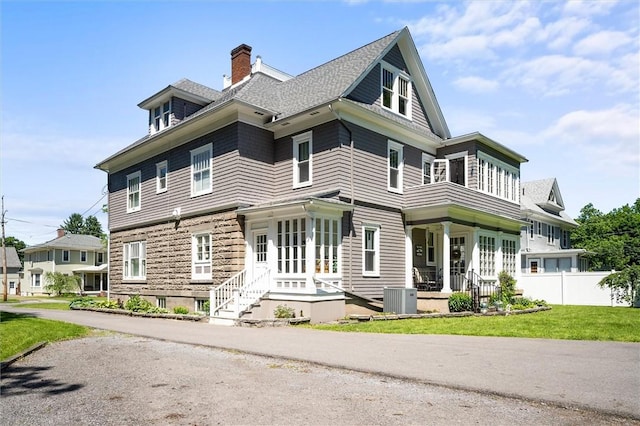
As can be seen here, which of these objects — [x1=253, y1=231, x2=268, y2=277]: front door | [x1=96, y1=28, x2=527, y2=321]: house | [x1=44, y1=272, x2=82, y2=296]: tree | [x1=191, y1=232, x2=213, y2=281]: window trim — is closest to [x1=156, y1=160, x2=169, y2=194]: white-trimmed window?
[x1=96, y1=28, x2=527, y2=321]: house

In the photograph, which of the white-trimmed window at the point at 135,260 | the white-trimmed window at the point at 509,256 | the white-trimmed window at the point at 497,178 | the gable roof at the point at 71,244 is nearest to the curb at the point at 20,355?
the white-trimmed window at the point at 135,260

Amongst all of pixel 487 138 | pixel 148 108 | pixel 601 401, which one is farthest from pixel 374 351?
pixel 148 108

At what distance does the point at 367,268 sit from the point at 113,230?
49.7ft

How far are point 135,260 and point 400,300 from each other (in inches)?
552

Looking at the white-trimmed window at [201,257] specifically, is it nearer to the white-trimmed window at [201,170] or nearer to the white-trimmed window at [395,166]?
the white-trimmed window at [201,170]

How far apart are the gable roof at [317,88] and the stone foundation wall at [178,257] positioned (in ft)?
13.2

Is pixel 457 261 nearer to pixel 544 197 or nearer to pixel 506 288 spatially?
pixel 506 288

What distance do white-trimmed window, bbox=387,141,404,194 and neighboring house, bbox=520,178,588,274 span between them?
16.7 meters

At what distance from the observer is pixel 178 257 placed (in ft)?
68.3

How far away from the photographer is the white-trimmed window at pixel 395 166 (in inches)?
771

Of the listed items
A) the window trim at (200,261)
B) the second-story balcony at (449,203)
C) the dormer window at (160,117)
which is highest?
the dormer window at (160,117)

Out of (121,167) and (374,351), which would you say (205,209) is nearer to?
(121,167)

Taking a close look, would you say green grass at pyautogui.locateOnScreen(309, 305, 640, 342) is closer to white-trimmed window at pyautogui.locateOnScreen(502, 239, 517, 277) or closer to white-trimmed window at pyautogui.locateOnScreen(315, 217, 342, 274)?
white-trimmed window at pyautogui.locateOnScreen(315, 217, 342, 274)

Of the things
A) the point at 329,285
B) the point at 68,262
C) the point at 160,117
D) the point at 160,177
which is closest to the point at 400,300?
the point at 329,285
